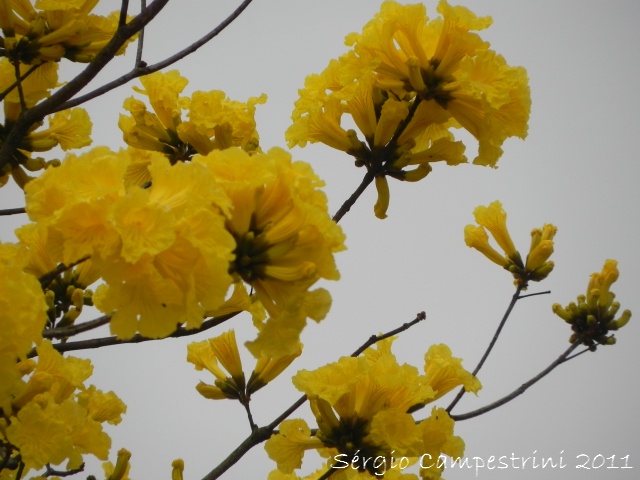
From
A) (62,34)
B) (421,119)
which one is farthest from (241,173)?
(62,34)

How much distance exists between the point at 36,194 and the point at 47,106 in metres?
0.78

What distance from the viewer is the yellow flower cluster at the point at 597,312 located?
5.52m

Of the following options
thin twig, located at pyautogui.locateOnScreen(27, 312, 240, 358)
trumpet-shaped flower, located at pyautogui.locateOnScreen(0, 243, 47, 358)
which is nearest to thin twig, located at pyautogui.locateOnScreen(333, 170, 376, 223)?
thin twig, located at pyautogui.locateOnScreen(27, 312, 240, 358)

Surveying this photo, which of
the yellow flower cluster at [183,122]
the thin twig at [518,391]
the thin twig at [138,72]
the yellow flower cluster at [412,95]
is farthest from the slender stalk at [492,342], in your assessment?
the thin twig at [138,72]

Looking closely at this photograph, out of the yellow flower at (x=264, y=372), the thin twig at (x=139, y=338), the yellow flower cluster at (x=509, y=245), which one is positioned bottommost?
the thin twig at (x=139, y=338)

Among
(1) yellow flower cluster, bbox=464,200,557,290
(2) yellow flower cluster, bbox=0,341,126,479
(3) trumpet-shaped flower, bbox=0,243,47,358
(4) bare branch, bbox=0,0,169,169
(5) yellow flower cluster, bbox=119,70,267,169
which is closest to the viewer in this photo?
(3) trumpet-shaped flower, bbox=0,243,47,358

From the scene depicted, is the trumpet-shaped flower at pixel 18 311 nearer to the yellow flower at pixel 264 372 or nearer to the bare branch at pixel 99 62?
the bare branch at pixel 99 62

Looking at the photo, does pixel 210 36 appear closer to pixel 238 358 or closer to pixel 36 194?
pixel 36 194

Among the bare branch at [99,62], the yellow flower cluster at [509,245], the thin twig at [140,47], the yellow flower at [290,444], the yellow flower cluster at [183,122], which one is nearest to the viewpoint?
the bare branch at [99,62]

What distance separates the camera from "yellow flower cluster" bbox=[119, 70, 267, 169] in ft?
9.86

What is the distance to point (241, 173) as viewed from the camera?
5.59ft

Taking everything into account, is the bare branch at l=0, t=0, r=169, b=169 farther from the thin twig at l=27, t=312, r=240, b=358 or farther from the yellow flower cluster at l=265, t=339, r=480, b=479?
the yellow flower cluster at l=265, t=339, r=480, b=479

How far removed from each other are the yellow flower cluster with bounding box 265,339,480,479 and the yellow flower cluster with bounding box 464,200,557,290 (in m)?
2.62

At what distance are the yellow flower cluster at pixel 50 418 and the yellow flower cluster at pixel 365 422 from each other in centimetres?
75
